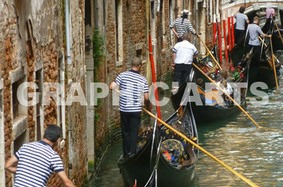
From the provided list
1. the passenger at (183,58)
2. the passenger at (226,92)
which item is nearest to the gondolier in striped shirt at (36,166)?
the passenger at (183,58)

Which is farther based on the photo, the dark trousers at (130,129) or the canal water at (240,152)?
the canal water at (240,152)

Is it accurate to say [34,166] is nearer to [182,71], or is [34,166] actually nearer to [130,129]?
[130,129]

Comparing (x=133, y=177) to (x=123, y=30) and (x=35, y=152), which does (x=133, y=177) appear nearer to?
(x=35, y=152)

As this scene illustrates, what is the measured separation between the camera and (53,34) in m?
5.73

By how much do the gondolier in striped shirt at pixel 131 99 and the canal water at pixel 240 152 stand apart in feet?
1.71

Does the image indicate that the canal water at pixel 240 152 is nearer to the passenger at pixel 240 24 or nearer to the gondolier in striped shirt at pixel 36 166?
the gondolier in striped shirt at pixel 36 166

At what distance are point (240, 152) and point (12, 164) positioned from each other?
4830mm

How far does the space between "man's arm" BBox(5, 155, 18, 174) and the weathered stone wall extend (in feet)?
0.46

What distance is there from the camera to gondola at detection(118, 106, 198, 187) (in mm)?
6242

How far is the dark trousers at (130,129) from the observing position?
6699 millimetres

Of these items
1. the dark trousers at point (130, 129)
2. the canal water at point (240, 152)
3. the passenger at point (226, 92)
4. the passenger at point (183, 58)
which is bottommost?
the canal water at point (240, 152)

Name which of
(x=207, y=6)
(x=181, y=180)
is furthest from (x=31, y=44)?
(x=207, y=6)

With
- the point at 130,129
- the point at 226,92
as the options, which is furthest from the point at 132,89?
the point at 226,92

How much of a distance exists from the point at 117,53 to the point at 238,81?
8.81 feet
